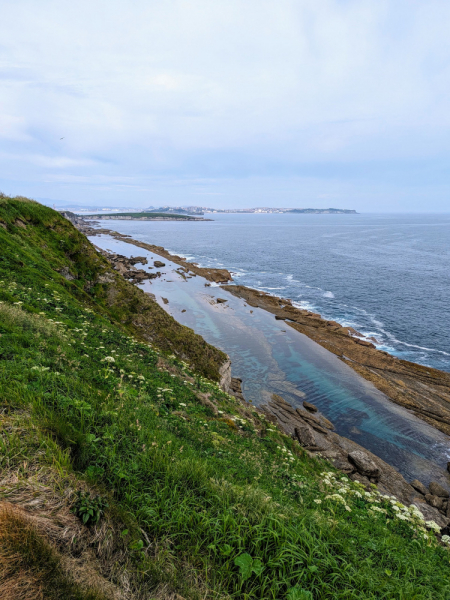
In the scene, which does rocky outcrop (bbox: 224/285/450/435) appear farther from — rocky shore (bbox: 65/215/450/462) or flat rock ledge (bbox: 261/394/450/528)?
flat rock ledge (bbox: 261/394/450/528)

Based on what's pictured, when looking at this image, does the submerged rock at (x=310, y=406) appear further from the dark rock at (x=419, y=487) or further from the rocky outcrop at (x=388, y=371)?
the rocky outcrop at (x=388, y=371)

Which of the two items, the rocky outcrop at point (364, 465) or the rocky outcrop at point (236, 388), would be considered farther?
the rocky outcrop at point (236, 388)

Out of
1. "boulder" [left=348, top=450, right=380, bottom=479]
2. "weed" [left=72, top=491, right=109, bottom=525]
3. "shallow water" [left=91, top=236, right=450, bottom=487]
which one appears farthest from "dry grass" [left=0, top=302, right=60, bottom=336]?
"shallow water" [left=91, top=236, right=450, bottom=487]

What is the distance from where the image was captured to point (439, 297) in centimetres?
5853

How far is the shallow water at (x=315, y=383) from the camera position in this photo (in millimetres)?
24078

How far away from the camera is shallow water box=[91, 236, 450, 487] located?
24.1m

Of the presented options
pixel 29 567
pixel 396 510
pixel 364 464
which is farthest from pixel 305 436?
pixel 29 567

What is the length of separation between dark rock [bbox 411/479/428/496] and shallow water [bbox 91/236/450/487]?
32.4 inches

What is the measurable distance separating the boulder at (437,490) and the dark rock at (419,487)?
1.35 ft

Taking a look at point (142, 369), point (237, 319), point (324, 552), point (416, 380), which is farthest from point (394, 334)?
point (324, 552)

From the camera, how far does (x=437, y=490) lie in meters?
19.7

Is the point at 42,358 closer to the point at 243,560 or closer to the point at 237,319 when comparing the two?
the point at 243,560

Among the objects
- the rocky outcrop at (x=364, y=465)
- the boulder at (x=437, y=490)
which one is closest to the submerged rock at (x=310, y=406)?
the rocky outcrop at (x=364, y=465)

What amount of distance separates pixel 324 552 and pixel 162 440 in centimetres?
359
